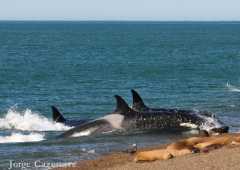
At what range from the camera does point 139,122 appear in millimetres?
27578

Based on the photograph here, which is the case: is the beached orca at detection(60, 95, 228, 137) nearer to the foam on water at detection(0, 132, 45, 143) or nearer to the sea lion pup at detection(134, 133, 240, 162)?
the foam on water at detection(0, 132, 45, 143)

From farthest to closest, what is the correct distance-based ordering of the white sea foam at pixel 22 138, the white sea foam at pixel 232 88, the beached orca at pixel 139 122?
the white sea foam at pixel 232 88 < the white sea foam at pixel 22 138 < the beached orca at pixel 139 122

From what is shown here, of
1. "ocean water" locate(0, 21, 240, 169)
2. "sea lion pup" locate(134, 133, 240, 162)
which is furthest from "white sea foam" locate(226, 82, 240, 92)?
"sea lion pup" locate(134, 133, 240, 162)

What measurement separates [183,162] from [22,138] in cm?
1153

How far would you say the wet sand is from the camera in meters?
17.1

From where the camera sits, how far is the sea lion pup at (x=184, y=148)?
19234 millimetres

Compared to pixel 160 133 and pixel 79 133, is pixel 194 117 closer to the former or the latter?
pixel 160 133

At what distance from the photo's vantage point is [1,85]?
55.9 meters

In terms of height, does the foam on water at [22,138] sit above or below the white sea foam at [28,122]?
below

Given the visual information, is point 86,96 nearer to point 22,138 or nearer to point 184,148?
point 22,138

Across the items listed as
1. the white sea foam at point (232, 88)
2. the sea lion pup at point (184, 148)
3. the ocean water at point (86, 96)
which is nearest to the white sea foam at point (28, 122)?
the ocean water at point (86, 96)

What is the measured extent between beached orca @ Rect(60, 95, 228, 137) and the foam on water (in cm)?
138

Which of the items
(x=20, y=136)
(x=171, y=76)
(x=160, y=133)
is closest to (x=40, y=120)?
(x=20, y=136)

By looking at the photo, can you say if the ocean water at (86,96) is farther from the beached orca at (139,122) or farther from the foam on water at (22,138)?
the beached orca at (139,122)
